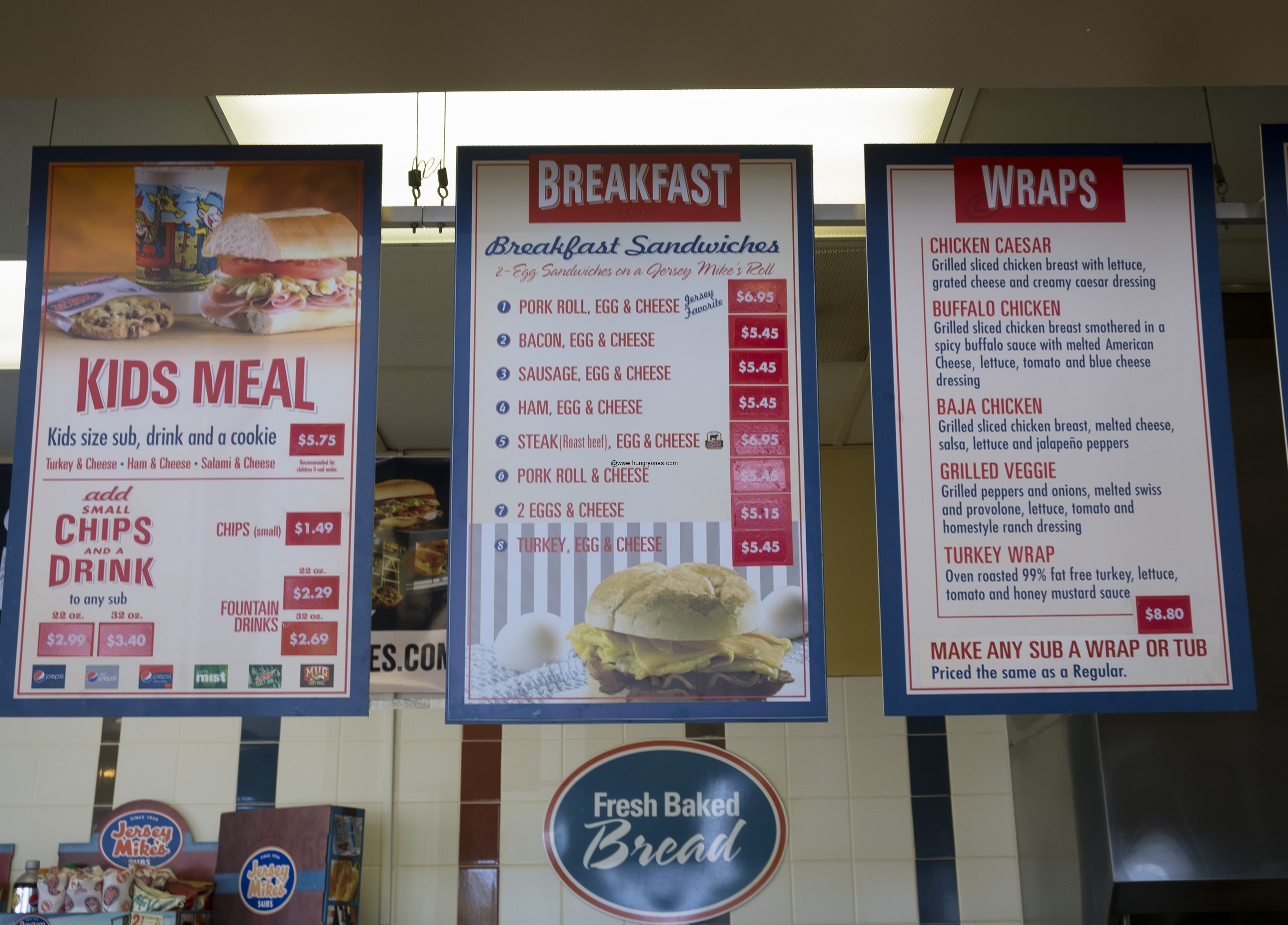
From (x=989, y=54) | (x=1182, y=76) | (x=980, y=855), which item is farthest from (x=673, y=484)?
(x=980, y=855)

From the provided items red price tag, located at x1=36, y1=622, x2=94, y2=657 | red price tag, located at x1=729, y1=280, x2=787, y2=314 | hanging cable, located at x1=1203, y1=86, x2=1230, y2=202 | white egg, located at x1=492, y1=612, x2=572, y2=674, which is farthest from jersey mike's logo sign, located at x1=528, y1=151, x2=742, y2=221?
red price tag, located at x1=36, y1=622, x2=94, y2=657

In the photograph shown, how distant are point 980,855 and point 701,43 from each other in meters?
4.01

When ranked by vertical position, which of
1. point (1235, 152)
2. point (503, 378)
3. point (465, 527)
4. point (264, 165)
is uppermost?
point (1235, 152)

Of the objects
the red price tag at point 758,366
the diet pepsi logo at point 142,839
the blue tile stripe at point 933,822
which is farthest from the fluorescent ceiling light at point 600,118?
the diet pepsi logo at point 142,839

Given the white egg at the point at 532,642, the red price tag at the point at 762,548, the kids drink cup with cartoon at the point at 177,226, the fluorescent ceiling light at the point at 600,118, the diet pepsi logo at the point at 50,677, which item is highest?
the fluorescent ceiling light at the point at 600,118

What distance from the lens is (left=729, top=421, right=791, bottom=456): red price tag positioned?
2.44 m

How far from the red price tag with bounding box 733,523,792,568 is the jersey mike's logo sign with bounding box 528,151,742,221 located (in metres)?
0.70

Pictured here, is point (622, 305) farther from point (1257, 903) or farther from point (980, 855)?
point (980, 855)

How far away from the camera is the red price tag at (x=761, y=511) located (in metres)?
2.40

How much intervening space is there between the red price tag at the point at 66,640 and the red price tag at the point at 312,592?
38 cm

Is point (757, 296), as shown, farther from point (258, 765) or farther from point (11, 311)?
point (258, 765)

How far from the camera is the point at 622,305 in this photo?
255 centimetres

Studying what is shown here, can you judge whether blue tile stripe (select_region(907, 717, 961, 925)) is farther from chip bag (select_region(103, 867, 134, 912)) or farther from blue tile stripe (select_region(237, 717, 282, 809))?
chip bag (select_region(103, 867, 134, 912))

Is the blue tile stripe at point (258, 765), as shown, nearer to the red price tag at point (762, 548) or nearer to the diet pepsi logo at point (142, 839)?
the diet pepsi logo at point (142, 839)
